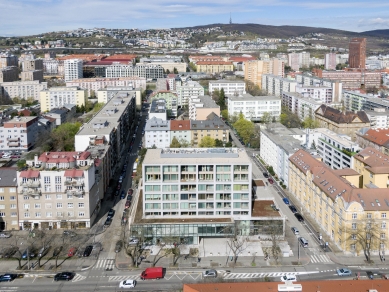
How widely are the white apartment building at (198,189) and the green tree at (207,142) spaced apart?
12979 millimetres

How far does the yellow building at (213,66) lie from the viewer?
82.0m

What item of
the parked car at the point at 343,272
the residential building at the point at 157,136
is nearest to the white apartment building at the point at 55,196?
the parked car at the point at 343,272

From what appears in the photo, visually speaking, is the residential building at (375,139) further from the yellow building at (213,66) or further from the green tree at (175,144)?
the yellow building at (213,66)

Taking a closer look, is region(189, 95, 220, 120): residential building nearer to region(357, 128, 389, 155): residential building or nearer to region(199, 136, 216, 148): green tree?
region(199, 136, 216, 148): green tree

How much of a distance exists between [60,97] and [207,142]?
80.5 feet

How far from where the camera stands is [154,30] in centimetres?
17450

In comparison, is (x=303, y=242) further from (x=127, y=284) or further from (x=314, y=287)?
(x=127, y=284)

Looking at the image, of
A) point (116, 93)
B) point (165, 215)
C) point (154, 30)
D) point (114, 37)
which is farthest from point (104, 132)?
point (154, 30)

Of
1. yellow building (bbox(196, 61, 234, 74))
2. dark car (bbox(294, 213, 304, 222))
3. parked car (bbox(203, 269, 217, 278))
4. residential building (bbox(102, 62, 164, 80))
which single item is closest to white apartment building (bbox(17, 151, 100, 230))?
parked car (bbox(203, 269, 217, 278))

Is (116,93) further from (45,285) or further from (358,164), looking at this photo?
(45,285)

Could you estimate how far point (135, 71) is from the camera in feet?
244

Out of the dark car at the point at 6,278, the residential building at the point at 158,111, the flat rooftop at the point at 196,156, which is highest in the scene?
the residential building at the point at 158,111

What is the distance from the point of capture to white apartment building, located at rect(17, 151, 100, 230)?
2102 centimetres

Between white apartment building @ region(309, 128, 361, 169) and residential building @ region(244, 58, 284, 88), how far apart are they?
3684 centimetres
